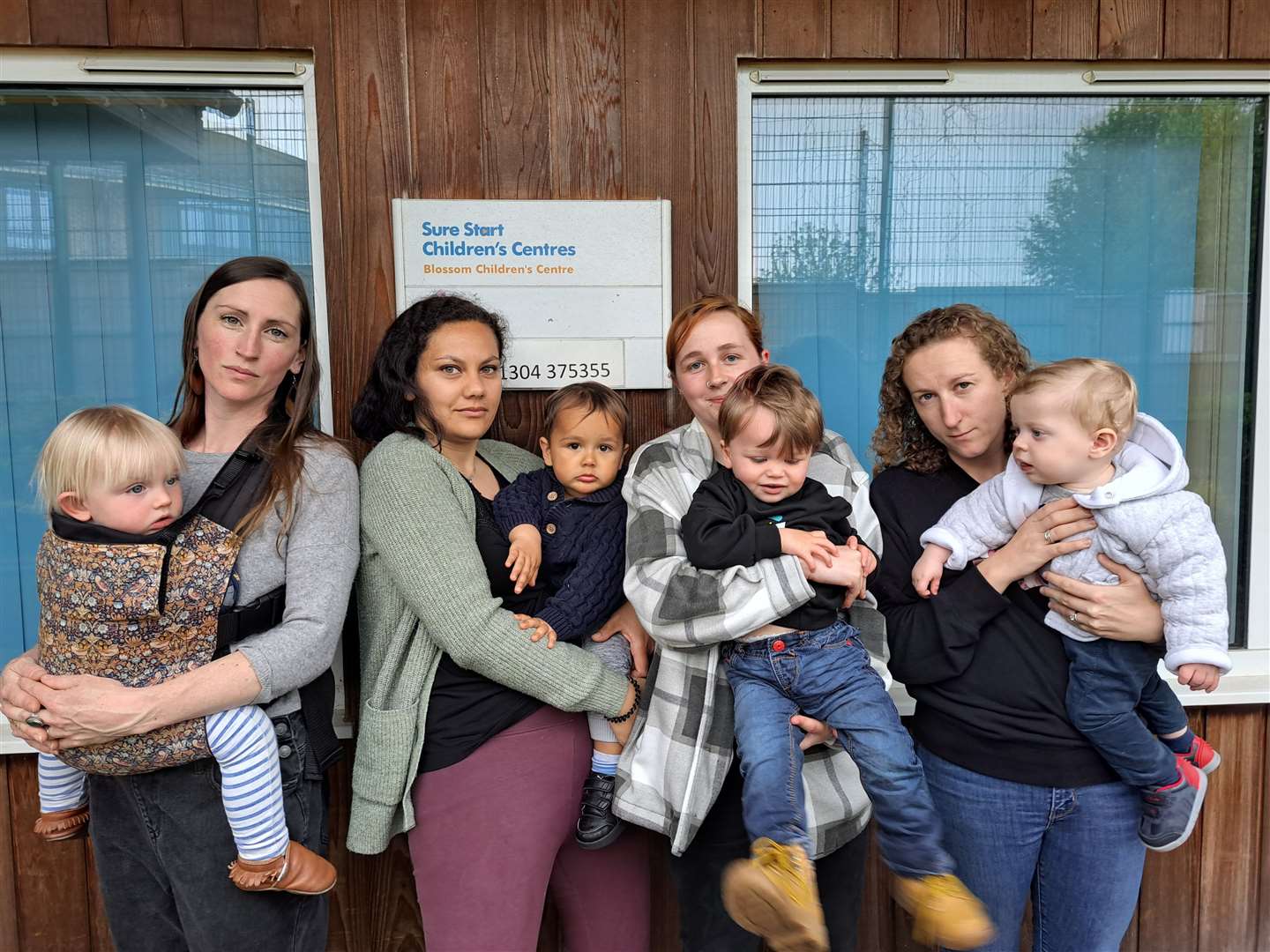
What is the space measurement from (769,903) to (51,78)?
2.57m

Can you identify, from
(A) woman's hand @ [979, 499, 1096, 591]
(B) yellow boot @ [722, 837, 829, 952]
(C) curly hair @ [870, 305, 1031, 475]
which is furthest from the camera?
(C) curly hair @ [870, 305, 1031, 475]

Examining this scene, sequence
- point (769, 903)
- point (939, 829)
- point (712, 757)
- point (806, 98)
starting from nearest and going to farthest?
1. point (769, 903)
2. point (939, 829)
3. point (712, 757)
4. point (806, 98)

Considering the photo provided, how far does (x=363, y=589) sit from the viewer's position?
1.79 meters

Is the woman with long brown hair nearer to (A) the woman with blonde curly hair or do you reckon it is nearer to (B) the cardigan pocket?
(B) the cardigan pocket

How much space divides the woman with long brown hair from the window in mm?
590

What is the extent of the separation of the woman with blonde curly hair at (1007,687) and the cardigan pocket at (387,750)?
99 cm

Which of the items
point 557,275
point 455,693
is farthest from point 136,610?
point 557,275

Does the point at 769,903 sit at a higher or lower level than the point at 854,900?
higher

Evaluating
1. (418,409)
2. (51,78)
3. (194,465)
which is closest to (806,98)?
(418,409)

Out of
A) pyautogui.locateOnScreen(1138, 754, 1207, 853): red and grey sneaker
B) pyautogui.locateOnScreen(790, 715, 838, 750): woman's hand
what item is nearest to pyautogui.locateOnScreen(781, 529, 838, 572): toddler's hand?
pyautogui.locateOnScreen(790, 715, 838, 750): woman's hand

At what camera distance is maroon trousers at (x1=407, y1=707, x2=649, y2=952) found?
1700 millimetres

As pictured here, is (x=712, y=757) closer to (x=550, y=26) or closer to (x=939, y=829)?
(x=939, y=829)

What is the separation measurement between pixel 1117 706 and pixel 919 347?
0.77 m

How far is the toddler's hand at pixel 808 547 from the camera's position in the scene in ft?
5.08
